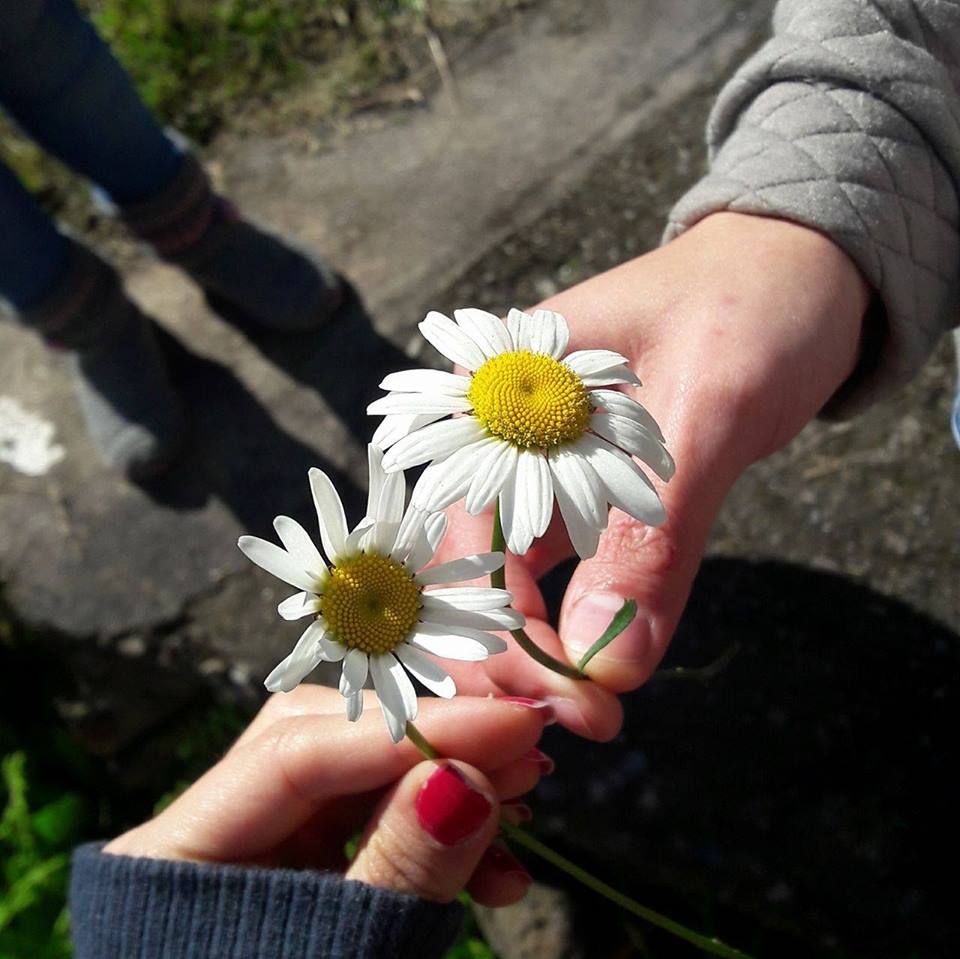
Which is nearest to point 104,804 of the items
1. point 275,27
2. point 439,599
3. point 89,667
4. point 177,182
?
point 89,667

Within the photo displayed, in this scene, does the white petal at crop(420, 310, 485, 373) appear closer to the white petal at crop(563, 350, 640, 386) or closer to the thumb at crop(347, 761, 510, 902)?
the white petal at crop(563, 350, 640, 386)

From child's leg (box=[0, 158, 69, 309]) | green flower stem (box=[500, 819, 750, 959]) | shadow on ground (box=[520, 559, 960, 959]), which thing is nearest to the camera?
green flower stem (box=[500, 819, 750, 959])

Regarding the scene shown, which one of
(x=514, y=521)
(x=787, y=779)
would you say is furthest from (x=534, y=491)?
(x=787, y=779)

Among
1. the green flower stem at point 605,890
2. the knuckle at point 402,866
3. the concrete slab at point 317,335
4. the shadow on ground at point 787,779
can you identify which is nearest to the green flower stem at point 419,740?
the green flower stem at point 605,890

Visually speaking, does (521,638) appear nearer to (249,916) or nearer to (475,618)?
(475,618)

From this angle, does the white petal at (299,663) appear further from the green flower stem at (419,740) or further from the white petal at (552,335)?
the white petal at (552,335)

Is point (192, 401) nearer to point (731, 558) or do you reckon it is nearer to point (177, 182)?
point (177, 182)

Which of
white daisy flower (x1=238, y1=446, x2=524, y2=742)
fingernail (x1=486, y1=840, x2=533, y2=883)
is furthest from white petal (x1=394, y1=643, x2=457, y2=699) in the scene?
fingernail (x1=486, y1=840, x2=533, y2=883)
